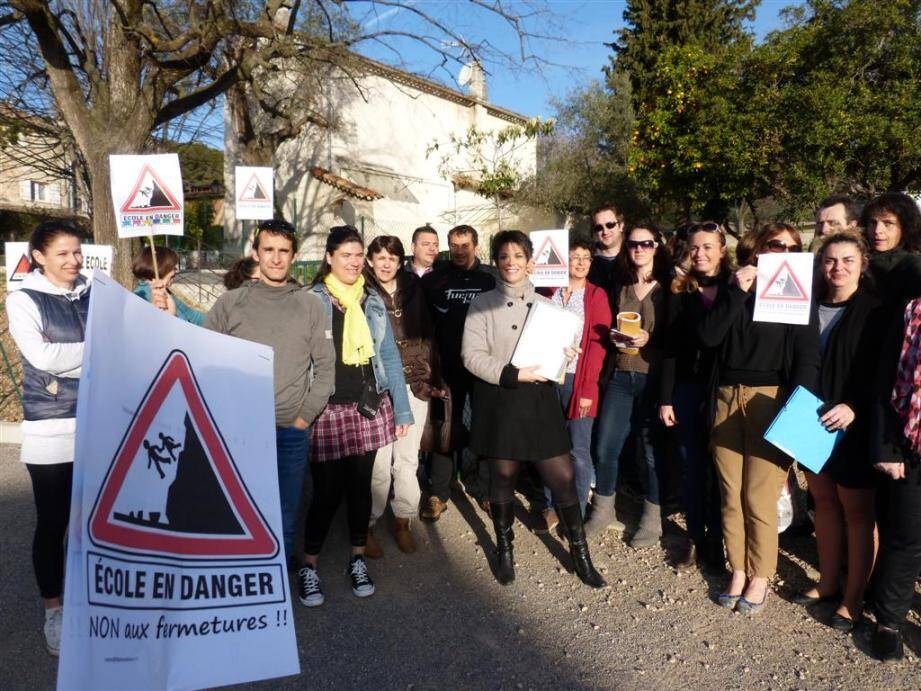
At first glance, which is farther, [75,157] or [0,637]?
[75,157]

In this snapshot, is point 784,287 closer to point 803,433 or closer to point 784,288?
point 784,288

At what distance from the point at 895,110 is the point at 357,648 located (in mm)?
11588

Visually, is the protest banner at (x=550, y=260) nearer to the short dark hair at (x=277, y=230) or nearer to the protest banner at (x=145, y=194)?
the short dark hair at (x=277, y=230)

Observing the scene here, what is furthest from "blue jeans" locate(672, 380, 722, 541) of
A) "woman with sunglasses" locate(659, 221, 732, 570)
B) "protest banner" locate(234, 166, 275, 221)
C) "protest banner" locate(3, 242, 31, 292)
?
"protest banner" locate(3, 242, 31, 292)

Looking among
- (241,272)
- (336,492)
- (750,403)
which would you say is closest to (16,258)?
(241,272)

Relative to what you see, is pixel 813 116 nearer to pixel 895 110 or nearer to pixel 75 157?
pixel 895 110

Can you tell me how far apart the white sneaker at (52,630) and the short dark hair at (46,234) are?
1732mm

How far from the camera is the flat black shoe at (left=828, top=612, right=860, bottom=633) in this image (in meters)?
3.10

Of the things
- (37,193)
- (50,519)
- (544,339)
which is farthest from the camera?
(37,193)

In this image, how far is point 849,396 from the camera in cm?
299

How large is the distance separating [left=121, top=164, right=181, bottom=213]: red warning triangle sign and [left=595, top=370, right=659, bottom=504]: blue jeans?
10.4 feet

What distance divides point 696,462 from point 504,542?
1276 mm

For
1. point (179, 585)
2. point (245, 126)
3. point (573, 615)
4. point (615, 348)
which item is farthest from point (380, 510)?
point (245, 126)

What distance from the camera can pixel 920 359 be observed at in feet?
8.55
